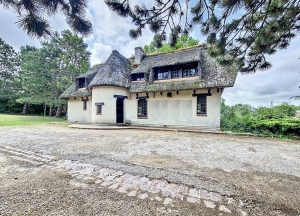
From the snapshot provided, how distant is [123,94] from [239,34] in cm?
1074

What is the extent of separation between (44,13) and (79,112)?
14752 mm

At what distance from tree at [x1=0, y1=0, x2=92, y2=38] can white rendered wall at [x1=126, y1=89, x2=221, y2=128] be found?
965 cm

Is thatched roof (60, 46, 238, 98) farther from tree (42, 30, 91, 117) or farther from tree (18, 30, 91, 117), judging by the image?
tree (18, 30, 91, 117)

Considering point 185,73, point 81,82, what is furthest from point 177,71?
point 81,82

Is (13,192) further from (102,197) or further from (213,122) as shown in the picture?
(213,122)

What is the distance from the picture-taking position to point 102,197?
7.72ft

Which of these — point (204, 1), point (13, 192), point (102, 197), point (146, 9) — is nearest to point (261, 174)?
point (102, 197)

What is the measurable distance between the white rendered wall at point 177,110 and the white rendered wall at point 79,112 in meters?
4.48

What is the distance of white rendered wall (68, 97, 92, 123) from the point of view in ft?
50.3

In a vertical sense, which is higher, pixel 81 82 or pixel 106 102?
pixel 81 82

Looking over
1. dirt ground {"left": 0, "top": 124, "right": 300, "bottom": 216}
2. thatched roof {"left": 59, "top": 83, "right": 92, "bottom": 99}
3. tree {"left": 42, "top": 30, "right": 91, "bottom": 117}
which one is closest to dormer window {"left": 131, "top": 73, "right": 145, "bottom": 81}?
thatched roof {"left": 59, "top": 83, "right": 92, "bottom": 99}

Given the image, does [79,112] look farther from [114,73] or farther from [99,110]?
[114,73]

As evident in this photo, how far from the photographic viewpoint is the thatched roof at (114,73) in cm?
1272

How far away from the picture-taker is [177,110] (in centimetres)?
1184
